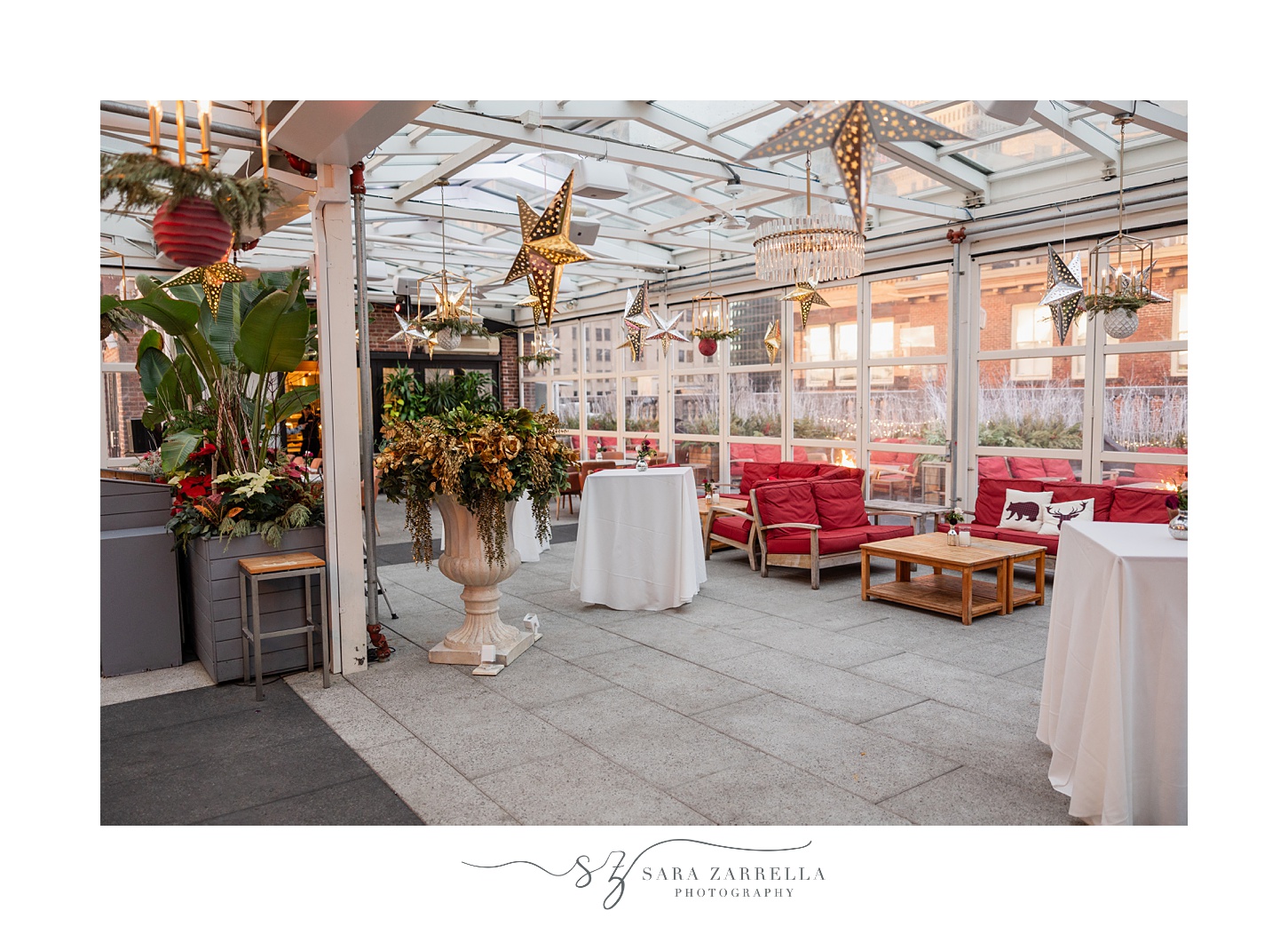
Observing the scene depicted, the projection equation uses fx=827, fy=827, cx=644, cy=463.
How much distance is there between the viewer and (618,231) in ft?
32.0

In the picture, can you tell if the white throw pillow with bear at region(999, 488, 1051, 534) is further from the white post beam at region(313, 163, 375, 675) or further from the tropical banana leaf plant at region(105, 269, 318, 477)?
the tropical banana leaf plant at region(105, 269, 318, 477)

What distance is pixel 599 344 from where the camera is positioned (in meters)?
14.6

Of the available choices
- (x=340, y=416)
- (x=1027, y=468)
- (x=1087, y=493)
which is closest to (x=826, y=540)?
(x=1087, y=493)

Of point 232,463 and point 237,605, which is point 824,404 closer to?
point 232,463

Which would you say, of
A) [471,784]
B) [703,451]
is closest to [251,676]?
[471,784]

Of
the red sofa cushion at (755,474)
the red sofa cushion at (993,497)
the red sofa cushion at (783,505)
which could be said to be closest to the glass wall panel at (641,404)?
the red sofa cushion at (755,474)

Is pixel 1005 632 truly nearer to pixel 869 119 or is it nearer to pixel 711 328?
pixel 869 119

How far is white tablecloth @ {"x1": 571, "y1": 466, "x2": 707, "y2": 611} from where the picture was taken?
609 centimetres

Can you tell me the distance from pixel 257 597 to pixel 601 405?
34.7 feet

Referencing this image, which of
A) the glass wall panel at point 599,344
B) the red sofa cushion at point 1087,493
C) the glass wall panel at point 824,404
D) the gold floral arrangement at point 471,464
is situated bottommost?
the red sofa cushion at point 1087,493

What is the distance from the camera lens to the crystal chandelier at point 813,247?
4375mm

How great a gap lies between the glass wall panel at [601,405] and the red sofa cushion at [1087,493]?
8221 millimetres

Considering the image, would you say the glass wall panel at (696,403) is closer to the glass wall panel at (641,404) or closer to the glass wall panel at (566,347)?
the glass wall panel at (641,404)

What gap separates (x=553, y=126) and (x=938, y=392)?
5120 millimetres
